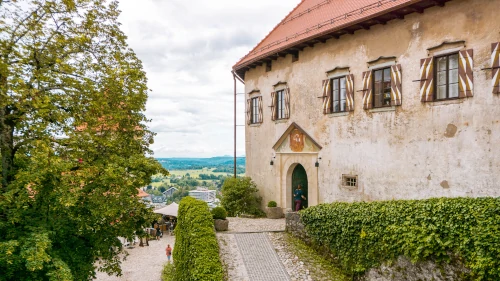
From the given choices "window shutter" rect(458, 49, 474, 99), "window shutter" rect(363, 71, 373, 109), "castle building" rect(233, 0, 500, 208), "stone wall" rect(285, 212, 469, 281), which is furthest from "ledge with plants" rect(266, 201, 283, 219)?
"window shutter" rect(458, 49, 474, 99)

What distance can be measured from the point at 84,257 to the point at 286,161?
10.1m

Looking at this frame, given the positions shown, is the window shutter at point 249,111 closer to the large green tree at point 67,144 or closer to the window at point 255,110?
the window at point 255,110

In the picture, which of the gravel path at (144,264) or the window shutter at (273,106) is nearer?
the window shutter at (273,106)

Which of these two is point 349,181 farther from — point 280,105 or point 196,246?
point 196,246

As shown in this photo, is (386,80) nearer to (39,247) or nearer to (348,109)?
(348,109)

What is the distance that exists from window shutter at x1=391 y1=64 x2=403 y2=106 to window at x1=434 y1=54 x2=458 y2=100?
1.21 m

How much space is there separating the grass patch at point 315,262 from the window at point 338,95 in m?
5.93

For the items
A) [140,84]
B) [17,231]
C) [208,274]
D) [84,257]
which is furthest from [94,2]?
[208,274]

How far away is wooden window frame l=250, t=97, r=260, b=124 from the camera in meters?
20.2

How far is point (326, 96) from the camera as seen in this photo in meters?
15.5

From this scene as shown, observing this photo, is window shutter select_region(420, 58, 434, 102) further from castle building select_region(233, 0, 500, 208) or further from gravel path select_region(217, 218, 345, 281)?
gravel path select_region(217, 218, 345, 281)

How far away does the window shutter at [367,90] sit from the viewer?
1353cm

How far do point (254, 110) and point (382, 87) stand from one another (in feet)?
28.5

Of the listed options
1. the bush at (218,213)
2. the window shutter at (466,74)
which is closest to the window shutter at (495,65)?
the window shutter at (466,74)
